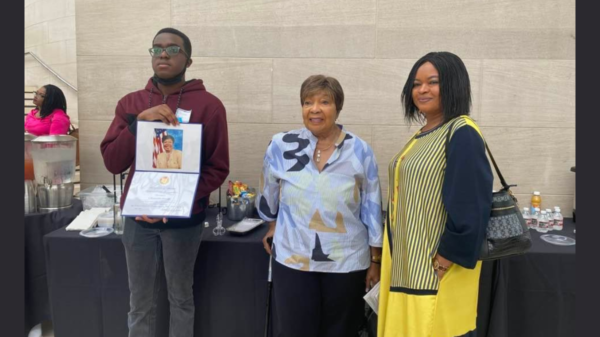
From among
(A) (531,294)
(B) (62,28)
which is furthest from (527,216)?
(B) (62,28)

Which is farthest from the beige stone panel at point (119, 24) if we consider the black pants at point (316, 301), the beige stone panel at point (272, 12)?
the black pants at point (316, 301)

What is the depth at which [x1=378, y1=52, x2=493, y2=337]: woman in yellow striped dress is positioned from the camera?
1486 millimetres

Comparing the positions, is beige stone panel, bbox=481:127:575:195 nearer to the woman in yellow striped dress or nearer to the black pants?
the woman in yellow striped dress

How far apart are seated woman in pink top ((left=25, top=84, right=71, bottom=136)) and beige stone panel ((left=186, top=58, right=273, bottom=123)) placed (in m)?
1.69

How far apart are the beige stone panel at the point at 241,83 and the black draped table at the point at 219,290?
1.32 meters

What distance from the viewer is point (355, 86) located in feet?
11.1

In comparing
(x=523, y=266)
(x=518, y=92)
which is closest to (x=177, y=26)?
(x=518, y=92)

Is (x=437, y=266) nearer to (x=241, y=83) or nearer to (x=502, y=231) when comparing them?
(x=502, y=231)

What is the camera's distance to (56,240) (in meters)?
2.56

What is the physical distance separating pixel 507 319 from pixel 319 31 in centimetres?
265

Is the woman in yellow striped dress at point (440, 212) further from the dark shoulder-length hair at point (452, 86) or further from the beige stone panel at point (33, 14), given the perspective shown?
the beige stone panel at point (33, 14)

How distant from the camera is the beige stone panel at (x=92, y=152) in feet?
11.7

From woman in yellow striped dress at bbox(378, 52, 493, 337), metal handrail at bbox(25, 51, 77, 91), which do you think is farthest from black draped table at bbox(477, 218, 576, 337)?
metal handrail at bbox(25, 51, 77, 91)

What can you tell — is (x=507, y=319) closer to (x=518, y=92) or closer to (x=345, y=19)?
(x=518, y=92)
